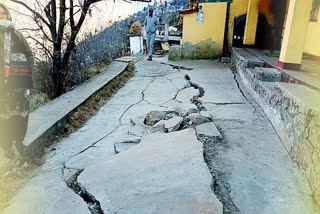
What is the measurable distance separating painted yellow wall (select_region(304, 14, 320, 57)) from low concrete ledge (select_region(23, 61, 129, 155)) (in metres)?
3.85

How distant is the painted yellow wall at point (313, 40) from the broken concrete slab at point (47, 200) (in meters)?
4.80

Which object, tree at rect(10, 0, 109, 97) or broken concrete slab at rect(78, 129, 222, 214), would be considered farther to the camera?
tree at rect(10, 0, 109, 97)

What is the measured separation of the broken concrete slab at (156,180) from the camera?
155 cm

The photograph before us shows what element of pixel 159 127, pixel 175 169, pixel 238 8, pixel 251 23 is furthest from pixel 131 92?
pixel 238 8

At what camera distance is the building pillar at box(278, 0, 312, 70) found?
3406 mm

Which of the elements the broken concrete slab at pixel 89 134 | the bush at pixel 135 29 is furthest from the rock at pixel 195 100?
the bush at pixel 135 29

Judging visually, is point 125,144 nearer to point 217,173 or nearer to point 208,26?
point 217,173

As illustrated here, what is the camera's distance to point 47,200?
1.79 metres

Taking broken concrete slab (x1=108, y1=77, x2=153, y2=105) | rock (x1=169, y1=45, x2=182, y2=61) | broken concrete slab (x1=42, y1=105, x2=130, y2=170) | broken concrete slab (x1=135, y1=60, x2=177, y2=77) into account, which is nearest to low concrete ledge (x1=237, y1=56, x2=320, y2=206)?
broken concrete slab (x1=42, y1=105, x2=130, y2=170)

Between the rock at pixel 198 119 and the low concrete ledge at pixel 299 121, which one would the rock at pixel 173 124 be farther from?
the low concrete ledge at pixel 299 121

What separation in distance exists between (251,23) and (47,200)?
5809mm

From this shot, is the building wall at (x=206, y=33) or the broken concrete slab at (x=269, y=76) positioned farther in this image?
the building wall at (x=206, y=33)

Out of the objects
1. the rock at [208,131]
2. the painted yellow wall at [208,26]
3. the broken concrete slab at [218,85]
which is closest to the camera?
the rock at [208,131]

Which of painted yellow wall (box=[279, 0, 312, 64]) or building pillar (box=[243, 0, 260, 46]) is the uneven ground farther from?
building pillar (box=[243, 0, 260, 46])
